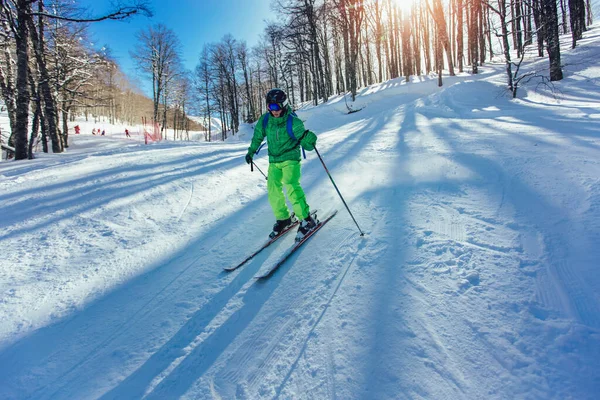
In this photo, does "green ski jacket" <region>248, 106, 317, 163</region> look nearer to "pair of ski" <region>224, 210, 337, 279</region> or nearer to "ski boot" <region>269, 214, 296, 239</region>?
"ski boot" <region>269, 214, 296, 239</region>

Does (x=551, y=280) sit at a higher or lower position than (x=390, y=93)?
lower

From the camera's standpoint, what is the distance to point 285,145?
3.75m

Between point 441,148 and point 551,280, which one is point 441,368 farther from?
point 441,148

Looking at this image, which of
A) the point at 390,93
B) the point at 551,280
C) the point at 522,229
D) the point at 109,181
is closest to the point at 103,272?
the point at 109,181

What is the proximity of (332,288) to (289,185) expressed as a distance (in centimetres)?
164

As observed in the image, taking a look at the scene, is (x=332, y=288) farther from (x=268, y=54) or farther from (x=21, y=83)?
(x=268, y=54)

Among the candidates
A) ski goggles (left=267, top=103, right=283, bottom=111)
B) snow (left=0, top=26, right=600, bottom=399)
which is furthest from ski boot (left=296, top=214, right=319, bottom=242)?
ski goggles (left=267, top=103, right=283, bottom=111)

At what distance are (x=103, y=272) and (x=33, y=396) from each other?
4.94ft

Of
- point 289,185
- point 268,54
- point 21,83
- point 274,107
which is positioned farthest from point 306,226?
point 268,54

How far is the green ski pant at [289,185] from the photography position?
12.5 feet

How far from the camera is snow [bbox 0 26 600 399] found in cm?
182

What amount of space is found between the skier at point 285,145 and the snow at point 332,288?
48 centimetres

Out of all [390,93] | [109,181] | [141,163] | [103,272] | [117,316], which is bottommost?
[117,316]

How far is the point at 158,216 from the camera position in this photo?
464cm
